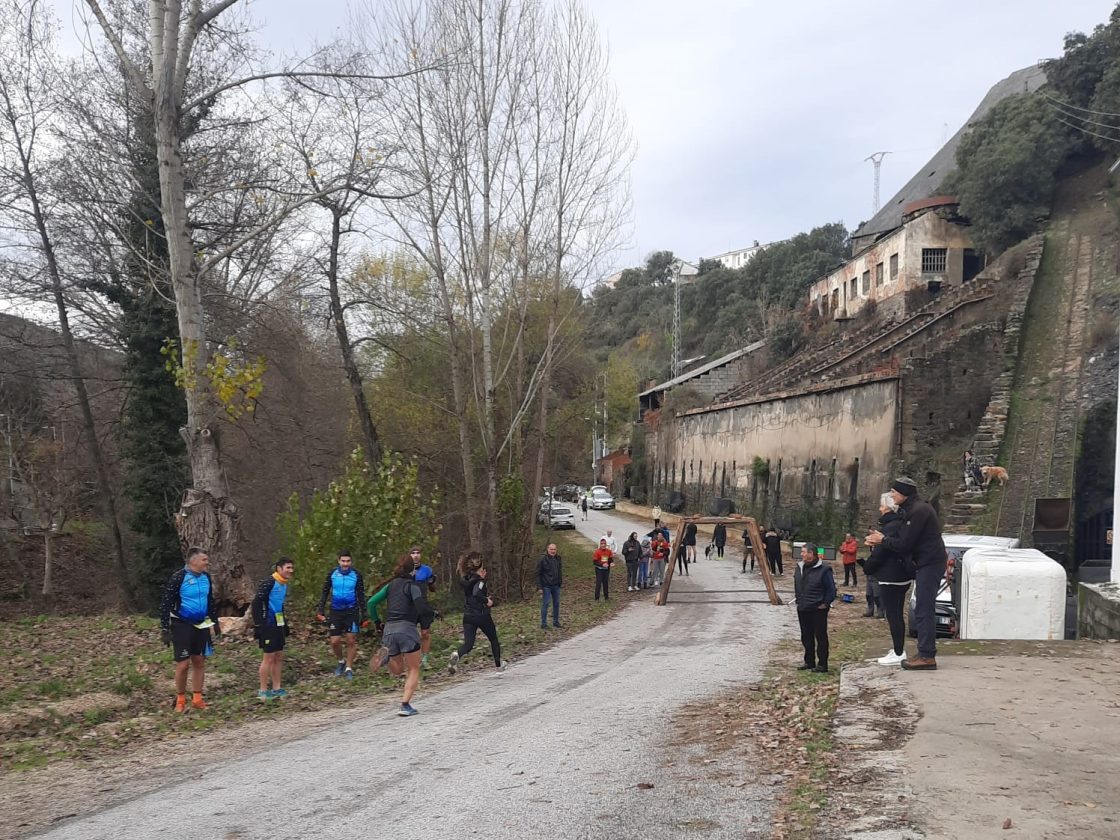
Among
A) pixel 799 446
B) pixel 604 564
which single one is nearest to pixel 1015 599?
pixel 604 564

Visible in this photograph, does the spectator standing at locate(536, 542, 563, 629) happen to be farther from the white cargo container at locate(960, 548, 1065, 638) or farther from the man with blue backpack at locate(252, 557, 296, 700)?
the white cargo container at locate(960, 548, 1065, 638)

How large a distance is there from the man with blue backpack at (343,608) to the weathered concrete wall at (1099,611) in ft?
31.2

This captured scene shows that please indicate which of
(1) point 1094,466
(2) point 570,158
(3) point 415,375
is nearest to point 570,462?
(3) point 415,375

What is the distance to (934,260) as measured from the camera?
48.5 metres

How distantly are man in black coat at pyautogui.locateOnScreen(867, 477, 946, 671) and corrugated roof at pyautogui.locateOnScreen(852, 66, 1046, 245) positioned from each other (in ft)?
163

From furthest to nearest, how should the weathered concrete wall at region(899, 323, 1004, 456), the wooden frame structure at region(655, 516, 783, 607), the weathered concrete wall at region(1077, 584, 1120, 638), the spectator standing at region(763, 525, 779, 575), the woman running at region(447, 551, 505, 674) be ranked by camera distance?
the weathered concrete wall at region(899, 323, 1004, 456) → the spectator standing at region(763, 525, 779, 575) → the wooden frame structure at region(655, 516, 783, 607) → the woman running at region(447, 551, 505, 674) → the weathered concrete wall at region(1077, 584, 1120, 638)

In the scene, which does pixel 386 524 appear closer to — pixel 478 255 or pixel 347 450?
pixel 478 255

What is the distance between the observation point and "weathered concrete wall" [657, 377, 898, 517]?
32.0m

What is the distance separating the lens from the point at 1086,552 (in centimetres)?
2384

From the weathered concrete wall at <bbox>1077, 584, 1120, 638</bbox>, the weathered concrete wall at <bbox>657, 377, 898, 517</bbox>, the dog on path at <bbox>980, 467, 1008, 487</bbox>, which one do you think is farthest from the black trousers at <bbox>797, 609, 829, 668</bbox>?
the weathered concrete wall at <bbox>657, 377, 898, 517</bbox>

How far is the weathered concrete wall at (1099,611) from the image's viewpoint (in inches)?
454

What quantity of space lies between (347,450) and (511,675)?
1740cm

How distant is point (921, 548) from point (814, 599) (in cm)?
263

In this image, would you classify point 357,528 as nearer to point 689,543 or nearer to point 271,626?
point 271,626
